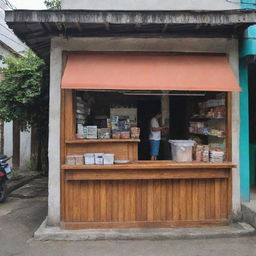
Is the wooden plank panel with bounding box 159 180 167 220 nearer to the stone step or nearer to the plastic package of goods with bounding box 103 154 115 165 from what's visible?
the plastic package of goods with bounding box 103 154 115 165

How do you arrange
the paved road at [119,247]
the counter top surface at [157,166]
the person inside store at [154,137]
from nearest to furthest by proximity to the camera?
1. the paved road at [119,247]
2. the counter top surface at [157,166]
3. the person inside store at [154,137]

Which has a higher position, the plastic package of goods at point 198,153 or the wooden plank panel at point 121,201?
the plastic package of goods at point 198,153

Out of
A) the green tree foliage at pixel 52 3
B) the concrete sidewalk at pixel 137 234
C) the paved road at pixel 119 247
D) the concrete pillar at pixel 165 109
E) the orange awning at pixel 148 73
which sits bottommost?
the paved road at pixel 119 247

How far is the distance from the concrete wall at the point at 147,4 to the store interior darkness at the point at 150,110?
1672 mm

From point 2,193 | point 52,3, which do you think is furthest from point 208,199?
point 52,3

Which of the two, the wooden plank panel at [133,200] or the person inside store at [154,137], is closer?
the wooden plank panel at [133,200]

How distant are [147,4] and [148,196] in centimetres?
361

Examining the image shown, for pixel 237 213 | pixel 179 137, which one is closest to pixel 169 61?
pixel 179 137

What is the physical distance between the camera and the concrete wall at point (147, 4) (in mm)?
5672

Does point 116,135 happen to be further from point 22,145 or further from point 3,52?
point 3,52

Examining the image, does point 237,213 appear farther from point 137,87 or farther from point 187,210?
point 137,87

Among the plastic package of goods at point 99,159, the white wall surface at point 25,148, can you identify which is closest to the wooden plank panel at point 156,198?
the plastic package of goods at point 99,159

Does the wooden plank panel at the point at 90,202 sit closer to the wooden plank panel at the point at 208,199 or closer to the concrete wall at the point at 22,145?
the wooden plank panel at the point at 208,199

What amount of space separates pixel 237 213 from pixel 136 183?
196 centimetres
